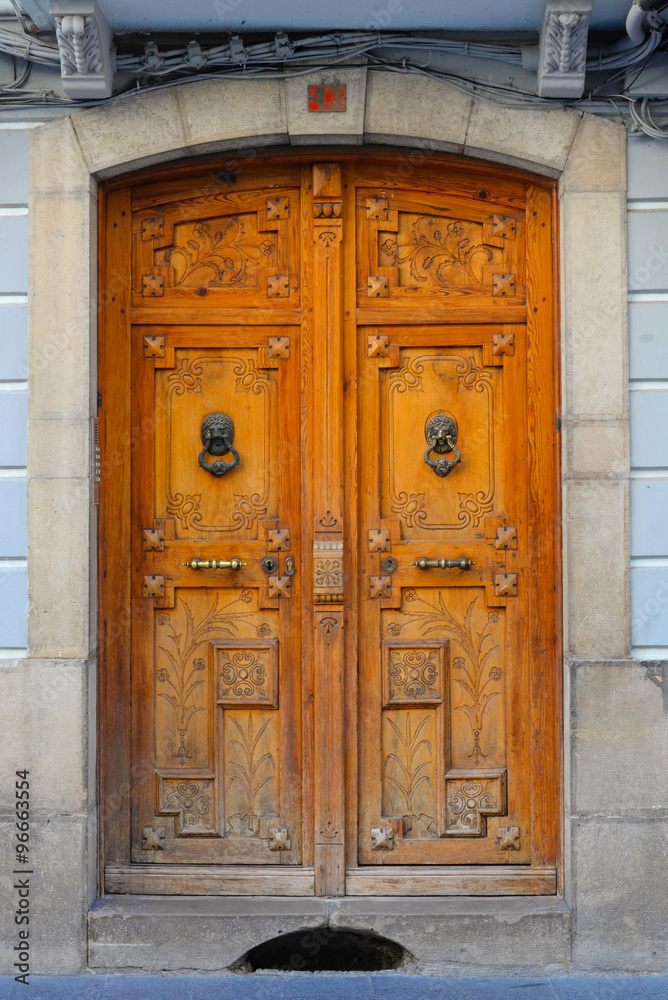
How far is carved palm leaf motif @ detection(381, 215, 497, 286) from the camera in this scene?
4.43 m

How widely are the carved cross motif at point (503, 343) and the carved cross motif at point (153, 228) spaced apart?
1715 millimetres

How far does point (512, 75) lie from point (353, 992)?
4.15 m

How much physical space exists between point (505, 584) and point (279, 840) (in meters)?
1.65

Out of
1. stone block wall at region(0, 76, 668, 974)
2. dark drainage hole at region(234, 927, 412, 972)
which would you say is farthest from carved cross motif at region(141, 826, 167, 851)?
dark drainage hole at region(234, 927, 412, 972)

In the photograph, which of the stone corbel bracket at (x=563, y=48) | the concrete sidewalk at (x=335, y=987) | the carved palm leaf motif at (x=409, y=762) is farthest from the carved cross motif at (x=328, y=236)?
the concrete sidewalk at (x=335, y=987)

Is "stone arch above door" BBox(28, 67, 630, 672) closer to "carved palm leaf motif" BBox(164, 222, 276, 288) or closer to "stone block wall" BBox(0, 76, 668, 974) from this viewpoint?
"stone block wall" BBox(0, 76, 668, 974)

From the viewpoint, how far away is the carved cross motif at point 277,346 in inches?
173

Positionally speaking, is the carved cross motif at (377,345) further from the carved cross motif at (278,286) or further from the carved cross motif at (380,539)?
the carved cross motif at (380,539)

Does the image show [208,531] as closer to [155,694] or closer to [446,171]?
[155,694]

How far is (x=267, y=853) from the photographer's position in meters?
4.37

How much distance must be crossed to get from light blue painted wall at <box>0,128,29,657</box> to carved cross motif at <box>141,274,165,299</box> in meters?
0.56

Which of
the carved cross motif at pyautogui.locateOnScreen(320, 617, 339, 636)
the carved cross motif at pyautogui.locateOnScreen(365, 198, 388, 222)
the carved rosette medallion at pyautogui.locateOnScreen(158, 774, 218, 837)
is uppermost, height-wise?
the carved cross motif at pyautogui.locateOnScreen(365, 198, 388, 222)

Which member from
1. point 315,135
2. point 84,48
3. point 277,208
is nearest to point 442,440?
point 277,208

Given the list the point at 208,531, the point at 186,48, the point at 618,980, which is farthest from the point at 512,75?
the point at 618,980
